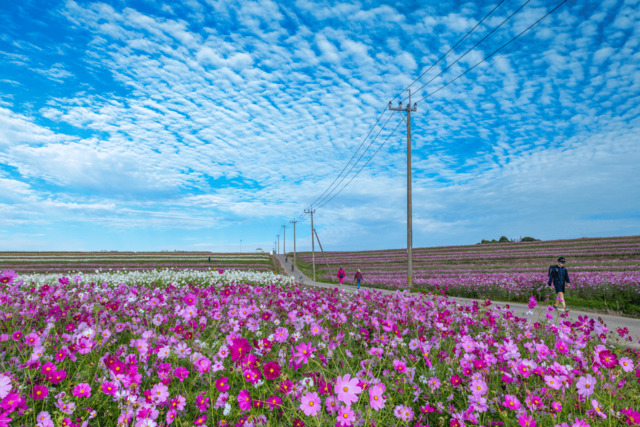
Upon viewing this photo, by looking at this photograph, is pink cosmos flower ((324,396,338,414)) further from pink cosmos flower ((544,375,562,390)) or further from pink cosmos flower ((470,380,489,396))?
pink cosmos flower ((544,375,562,390))

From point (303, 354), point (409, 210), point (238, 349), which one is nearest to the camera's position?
point (238, 349)

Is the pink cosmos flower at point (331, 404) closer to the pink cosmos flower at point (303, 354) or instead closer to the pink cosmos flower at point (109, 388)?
the pink cosmos flower at point (303, 354)

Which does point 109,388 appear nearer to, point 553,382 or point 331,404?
point 331,404

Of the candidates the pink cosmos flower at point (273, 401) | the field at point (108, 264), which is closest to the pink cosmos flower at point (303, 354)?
the pink cosmos flower at point (273, 401)

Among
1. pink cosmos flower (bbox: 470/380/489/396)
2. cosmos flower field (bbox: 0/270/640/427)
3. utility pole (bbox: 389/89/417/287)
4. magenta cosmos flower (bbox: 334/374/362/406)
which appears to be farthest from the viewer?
utility pole (bbox: 389/89/417/287)

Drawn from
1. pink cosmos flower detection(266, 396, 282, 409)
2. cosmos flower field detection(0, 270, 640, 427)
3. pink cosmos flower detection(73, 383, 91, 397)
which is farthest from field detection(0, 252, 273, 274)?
pink cosmos flower detection(266, 396, 282, 409)

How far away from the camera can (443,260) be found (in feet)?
128

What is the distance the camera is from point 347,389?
1.88 meters

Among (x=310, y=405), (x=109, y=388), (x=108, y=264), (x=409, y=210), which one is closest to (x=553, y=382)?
(x=310, y=405)

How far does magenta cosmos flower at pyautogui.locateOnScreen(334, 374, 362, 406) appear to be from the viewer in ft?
5.92

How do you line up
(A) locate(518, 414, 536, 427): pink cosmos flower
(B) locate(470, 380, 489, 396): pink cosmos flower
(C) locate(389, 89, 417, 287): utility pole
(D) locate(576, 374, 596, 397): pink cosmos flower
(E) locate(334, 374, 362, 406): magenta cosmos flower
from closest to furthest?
(E) locate(334, 374, 362, 406): magenta cosmos flower
(A) locate(518, 414, 536, 427): pink cosmos flower
(D) locate(576, 374, 596, 397): pink cosmos flower
(B) locate(470, 380, 489, 396): pink cosmos flower
(C) locate(389, 89, 417, 287): utility pole

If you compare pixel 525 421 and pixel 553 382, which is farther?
pixel 553 382

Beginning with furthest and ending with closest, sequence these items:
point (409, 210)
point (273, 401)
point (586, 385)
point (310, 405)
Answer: point (409, 210), point (586, 385), point (273, 401), point (310, 405)

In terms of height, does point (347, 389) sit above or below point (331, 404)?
above
